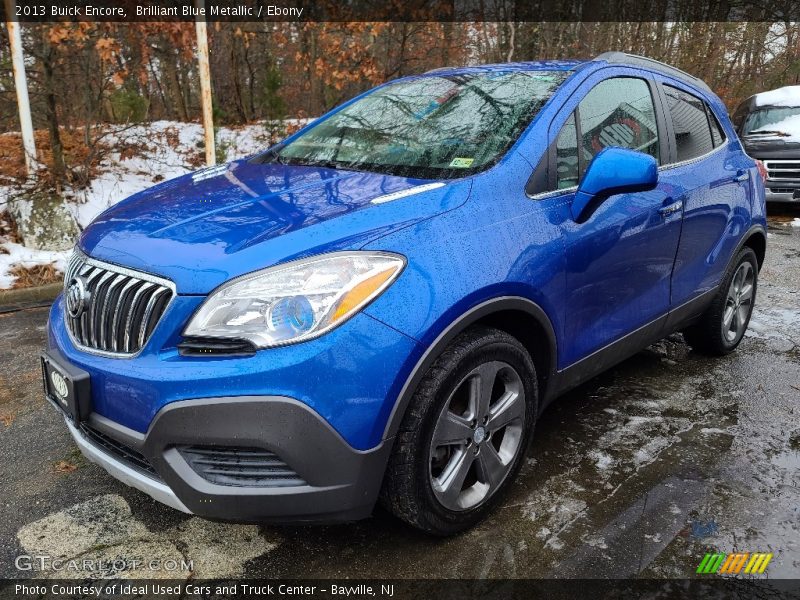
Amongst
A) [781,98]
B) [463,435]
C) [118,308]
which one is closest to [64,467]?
[118,308]

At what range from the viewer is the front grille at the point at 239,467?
6.02ft

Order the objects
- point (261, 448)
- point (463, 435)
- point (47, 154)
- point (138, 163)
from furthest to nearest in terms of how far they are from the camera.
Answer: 1. point (138, 163)
2. point (47, 154)
3. point (463, 435)
4. point (261, 448)

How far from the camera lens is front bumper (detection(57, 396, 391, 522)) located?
1.77 m

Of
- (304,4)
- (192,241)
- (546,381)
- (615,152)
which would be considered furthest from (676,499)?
(304,4)

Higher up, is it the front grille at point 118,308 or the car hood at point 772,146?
the front grille at point 118,308

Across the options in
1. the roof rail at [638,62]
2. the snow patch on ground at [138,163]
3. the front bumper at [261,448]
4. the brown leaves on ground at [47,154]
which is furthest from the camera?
the brown leaves on ground at [47,154]

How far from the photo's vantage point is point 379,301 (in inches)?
73.3

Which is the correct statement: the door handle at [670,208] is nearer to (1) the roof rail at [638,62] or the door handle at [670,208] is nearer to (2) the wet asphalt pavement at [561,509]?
(1) the roof rail at [638,62]

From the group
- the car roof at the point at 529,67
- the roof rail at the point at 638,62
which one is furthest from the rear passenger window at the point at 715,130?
the car roof at the point at 529,67

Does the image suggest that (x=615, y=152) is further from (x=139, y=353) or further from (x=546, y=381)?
(x=139, y=353)

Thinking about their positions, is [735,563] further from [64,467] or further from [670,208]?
[64,467]

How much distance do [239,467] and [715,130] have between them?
330cm

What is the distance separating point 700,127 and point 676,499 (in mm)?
2097

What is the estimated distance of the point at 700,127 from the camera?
3566mm
